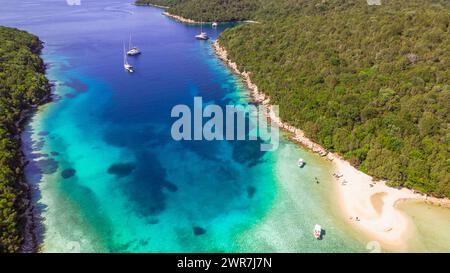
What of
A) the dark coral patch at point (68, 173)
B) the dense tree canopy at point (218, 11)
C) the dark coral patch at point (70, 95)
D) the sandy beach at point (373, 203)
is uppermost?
the dense tree canopy at point (218, 11)

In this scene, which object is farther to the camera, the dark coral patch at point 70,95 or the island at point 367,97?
the dark coral patch at point 70,95

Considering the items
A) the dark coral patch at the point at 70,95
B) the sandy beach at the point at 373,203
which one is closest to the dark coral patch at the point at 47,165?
the dark coral patch at the point at 70,95

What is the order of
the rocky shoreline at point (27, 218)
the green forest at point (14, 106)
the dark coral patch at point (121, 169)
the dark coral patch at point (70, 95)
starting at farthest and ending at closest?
the dark coral patch at point (70, 95)
the dark coral patch at point (121, 169)
the green forest at point (14, 106)
the rocky shoreline at point (27, 218)

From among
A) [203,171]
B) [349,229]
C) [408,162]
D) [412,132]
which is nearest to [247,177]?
[203,171]

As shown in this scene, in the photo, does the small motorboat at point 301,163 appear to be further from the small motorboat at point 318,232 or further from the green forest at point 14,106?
the green forest at point 14,106

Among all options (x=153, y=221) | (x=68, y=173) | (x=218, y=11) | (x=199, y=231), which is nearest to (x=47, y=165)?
(x=68, y=173)

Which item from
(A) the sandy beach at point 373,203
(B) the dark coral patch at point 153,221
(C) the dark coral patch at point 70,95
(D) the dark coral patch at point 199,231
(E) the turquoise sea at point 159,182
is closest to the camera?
(E) the turquoise sea at point 159,182

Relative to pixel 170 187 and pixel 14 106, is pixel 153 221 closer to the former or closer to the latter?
pixel 170 187
